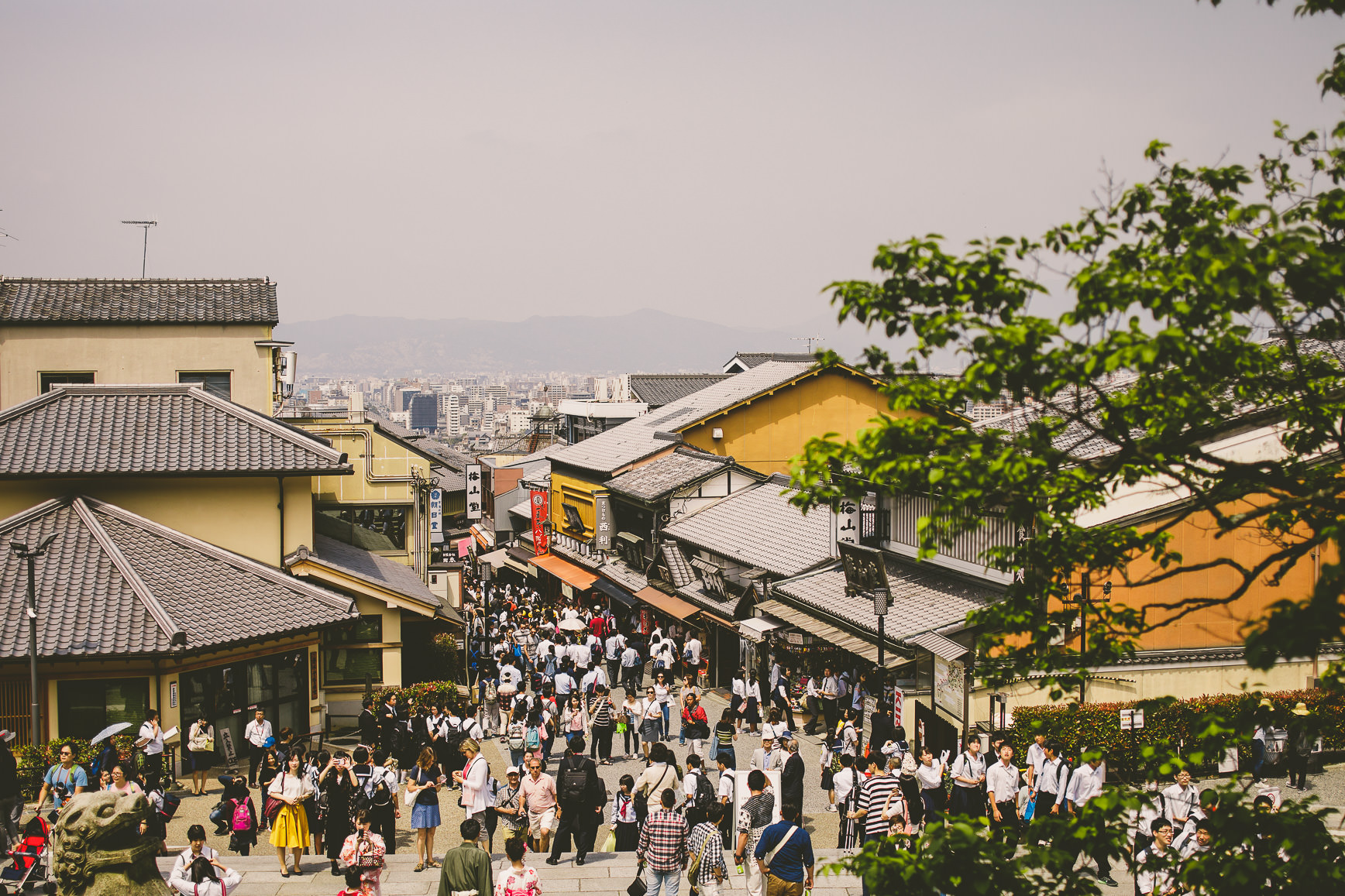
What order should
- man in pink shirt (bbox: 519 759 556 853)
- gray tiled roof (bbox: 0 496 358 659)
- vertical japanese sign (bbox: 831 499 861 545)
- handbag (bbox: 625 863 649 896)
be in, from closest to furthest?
handbag (bbox: 625 863 649 896) < man in pink shirt (bbox: 519 759 556 853) < gray tiled roof (bbox: 0 496 358 659) < vertical japanese sign (bbox: 831 499 861 545)

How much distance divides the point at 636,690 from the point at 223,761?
1067 cm

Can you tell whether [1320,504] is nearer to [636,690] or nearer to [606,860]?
[606,860]

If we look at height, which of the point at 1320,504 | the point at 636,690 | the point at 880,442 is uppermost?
the point at 880,442

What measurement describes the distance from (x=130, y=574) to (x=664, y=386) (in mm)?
42704

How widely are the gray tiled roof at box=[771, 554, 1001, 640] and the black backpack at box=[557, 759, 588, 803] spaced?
24.4ft

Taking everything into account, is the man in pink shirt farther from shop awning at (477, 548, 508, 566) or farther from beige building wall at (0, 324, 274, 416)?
shop awning at (477, 548, 508, 566)

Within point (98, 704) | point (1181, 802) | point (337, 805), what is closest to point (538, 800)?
point (337, 805)

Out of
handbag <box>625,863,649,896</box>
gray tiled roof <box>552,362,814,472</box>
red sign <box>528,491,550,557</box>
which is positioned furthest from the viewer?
red sign <box>528,491,550,557</box>

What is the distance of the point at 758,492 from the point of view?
32.9 m

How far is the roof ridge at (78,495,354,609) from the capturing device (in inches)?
848

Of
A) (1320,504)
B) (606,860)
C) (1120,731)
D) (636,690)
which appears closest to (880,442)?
(1320,504)

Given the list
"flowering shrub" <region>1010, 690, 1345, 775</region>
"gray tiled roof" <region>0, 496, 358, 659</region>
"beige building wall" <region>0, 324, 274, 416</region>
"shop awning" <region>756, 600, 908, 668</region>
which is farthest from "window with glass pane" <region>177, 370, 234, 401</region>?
"flowering shrub" <region>1010, 690, 1345, 775</region>

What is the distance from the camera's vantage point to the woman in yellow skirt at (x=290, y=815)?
12.9 metres

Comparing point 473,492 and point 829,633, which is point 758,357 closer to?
point 473,492
